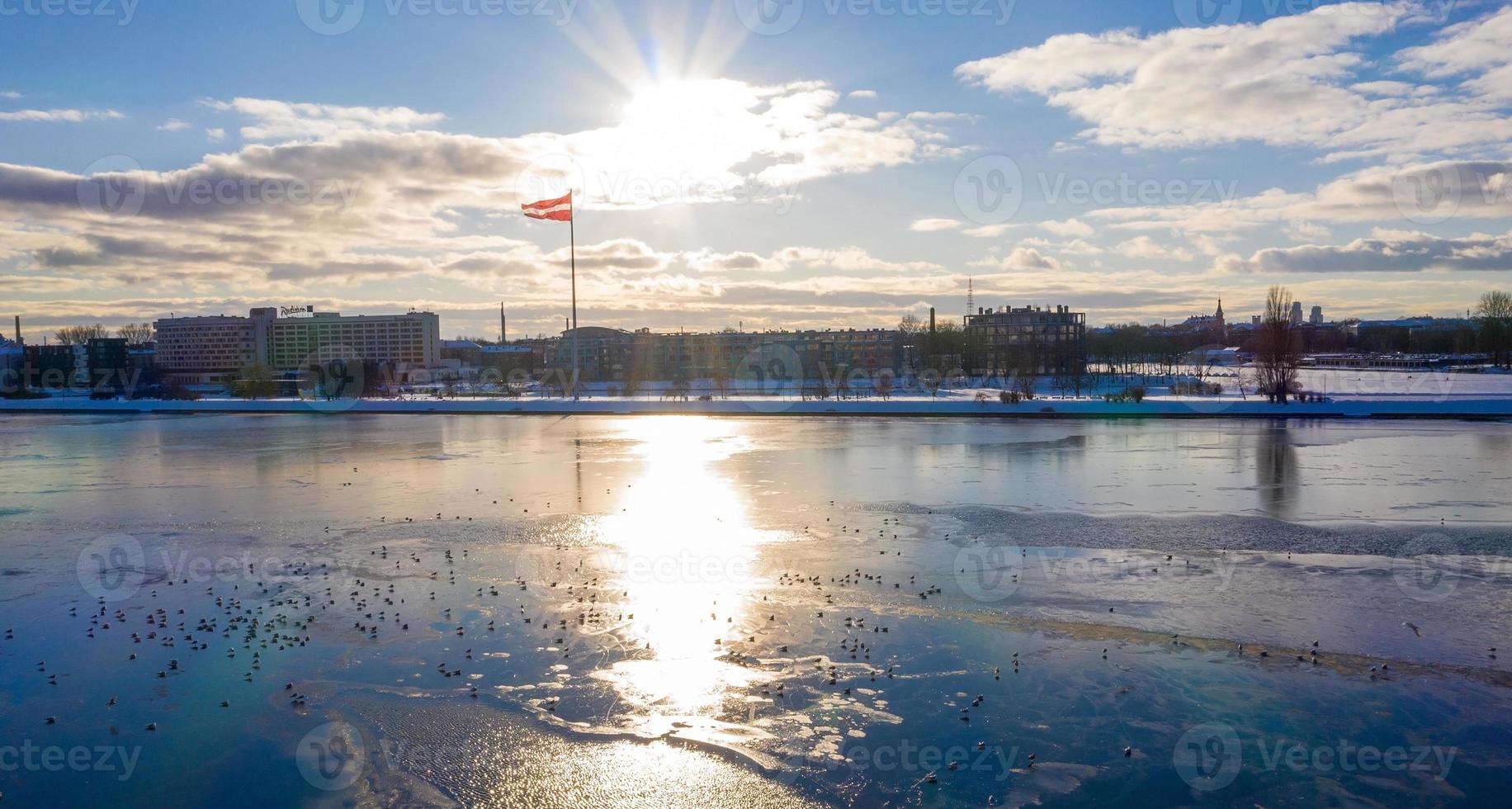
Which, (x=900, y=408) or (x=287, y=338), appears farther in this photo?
(x=287, y=338)

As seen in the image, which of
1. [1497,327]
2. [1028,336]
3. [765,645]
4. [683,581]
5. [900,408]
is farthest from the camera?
[1028,336]

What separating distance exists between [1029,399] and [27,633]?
45.4 m

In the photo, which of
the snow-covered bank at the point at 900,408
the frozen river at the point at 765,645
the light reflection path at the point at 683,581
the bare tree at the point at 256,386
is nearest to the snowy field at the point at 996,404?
the snow-covered bank at the point at 900,408

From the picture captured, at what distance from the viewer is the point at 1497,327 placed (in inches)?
3688

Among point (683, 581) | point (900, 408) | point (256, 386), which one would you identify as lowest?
point (683, 581)

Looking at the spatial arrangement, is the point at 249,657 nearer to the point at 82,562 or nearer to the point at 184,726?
the point at 184,726

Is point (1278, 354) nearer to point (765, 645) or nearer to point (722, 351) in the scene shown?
point (765, 645)

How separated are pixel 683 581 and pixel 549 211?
42737 millimetres

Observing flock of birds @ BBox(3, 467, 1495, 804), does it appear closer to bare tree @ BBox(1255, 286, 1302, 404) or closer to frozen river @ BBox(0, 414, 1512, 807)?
frozen river @ BBox(0, 414, 1512, 807)

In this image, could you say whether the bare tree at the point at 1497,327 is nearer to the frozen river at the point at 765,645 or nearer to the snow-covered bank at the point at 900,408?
the snow-covered bank at the point at 900,408

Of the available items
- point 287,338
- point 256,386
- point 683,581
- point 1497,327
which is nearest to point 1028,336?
point 1497,327

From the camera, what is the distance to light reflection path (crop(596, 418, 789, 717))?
8.91 metres

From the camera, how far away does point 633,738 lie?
7.75 m

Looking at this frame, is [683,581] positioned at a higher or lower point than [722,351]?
lower
